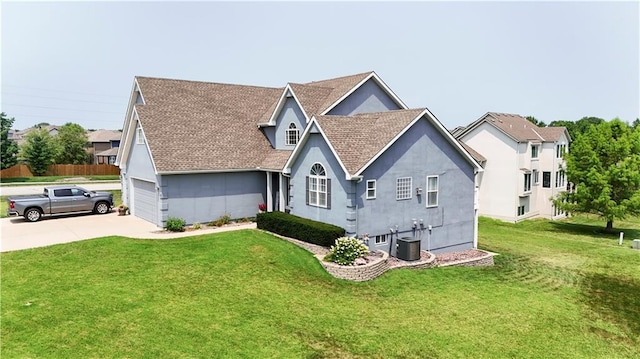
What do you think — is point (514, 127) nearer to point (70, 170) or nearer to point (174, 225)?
point (174, 225)

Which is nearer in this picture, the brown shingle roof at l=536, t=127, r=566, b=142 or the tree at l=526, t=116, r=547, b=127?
the brown shingle roof at l=536, t=127, r=566, b=142

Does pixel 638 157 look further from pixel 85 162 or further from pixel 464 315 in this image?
pixel 85 162

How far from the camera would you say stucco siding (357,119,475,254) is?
65.6ft

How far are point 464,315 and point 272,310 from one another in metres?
6.09

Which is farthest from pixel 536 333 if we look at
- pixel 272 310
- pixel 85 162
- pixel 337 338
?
pixel 85 162

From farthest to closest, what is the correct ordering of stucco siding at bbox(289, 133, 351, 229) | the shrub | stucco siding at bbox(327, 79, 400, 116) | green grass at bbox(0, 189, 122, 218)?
green grass at bbox(0, 189, 122, 218), stucco siding at bbox(327, 79, 400, 116), the shrub, stucco siding at bbox(289, 133, 351, 229)

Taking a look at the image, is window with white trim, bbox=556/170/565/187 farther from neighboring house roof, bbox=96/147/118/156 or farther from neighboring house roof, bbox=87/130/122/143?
neighboring house roof, bbox=87/130/122/143

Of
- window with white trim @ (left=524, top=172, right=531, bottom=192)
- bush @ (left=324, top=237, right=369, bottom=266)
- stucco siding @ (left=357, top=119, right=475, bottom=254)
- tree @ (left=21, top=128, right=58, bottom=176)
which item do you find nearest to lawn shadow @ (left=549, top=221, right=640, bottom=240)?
window with white trim @ (left=524, top=172, right=531, bottom=192)

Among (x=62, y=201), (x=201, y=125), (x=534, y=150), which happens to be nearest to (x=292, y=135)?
(x=201, y=125)

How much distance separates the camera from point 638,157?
33719 millimetres

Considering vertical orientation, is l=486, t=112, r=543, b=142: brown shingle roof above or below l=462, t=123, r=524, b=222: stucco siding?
above

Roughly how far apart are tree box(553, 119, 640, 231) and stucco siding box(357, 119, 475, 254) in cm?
1671

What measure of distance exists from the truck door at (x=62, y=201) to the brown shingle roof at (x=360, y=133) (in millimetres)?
16035

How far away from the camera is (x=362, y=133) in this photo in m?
21.0
